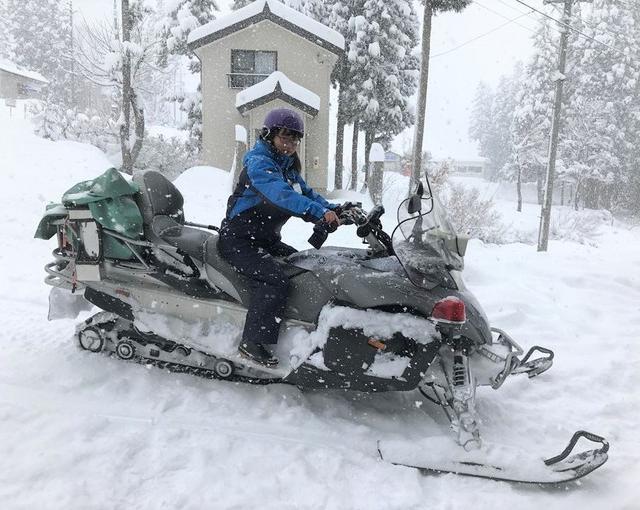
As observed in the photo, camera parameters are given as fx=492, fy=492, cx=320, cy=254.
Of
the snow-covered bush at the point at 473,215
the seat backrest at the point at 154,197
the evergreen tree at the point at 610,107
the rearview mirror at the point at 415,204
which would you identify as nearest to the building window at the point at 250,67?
the snow-covered bush at the point at 473,215

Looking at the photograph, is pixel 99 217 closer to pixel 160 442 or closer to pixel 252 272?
pixel 252 272

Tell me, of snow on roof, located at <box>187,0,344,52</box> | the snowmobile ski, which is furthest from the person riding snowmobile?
snow on roof, located at <box>187,0,344,52</box>

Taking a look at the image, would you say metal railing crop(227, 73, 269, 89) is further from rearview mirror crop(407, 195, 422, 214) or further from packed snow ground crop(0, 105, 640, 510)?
rearview mirror crop(407, 195, 422, 214)

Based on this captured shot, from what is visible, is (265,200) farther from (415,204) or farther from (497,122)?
(497,122)

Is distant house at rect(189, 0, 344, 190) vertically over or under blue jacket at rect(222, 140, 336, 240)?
over

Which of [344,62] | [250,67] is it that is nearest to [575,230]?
[344,62]

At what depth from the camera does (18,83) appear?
41.2 metres

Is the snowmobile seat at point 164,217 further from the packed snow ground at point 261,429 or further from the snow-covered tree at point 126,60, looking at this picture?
the snow-covered tree at point 126,60

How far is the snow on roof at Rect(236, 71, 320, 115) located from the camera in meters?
16.8

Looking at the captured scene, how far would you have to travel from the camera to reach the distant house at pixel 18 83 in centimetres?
3944

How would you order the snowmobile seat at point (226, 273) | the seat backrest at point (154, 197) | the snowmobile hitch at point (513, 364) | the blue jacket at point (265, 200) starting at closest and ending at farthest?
the snowmobile hitch at point (513, 364), the blue jacket at point (265, 200), the snowmobile seat at point (226, 273), the seat backrest at point (154, 197)

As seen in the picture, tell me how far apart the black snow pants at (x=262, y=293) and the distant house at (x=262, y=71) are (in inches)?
579

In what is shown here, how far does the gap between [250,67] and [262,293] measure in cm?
1740

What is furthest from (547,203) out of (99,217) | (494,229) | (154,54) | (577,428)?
(154,54)
